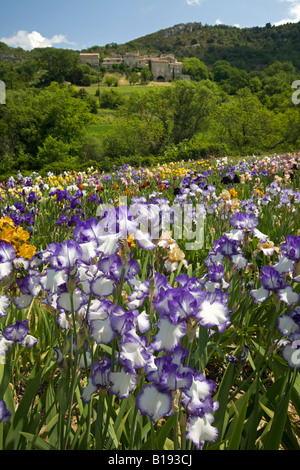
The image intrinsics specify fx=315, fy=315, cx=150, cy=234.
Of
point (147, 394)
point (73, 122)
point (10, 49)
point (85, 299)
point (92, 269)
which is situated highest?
point (10, 49)

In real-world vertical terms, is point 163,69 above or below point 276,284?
above

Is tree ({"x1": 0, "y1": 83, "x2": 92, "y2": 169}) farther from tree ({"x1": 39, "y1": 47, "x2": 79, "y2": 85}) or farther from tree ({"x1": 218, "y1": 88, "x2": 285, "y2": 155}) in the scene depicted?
tree ({"x1": 39, "y1": 47, "x2": 79, "y2": 85})

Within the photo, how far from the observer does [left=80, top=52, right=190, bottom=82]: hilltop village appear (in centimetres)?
14225

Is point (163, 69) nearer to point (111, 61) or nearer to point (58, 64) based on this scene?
point (111, 61)

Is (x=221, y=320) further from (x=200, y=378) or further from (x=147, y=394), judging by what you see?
(x=147, y=394)

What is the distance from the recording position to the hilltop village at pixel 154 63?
142 m

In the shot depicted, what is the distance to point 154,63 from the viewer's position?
14275 centimetres

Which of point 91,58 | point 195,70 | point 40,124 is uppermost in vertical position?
point 91,58

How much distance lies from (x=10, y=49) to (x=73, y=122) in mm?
189929

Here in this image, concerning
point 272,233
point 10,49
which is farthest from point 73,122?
point 10,49

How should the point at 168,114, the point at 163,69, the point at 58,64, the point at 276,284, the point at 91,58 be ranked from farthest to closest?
the point at 91,58 → the point at 163,69 → the point at 58,64 → the point at 168,114 → the point at 276,284

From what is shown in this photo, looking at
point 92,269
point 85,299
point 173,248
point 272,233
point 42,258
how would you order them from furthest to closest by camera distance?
point 272,233 → point 173,248 → point 42,258 → point 85,299 → point 92,269

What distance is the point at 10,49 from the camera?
610ft
